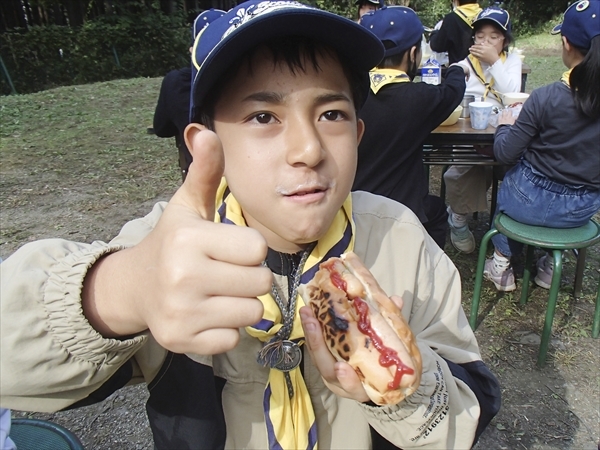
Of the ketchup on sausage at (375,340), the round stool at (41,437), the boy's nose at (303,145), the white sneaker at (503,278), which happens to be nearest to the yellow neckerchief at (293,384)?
the ketchup on sausage at (375,340)

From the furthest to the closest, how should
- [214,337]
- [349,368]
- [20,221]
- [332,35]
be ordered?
[20,221] → [332,35] → [349,368] → [214,337]

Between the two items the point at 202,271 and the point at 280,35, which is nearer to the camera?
the point at 202,271

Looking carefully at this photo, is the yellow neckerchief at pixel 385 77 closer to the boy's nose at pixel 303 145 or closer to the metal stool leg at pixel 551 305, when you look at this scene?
the metal stool leg at pixel 551 305

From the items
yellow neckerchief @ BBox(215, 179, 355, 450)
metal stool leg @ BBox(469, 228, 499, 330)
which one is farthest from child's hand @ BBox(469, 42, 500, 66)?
yellow neckerchief @ BBox(215, 179, 355, 450)

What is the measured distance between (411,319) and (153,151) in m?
6.51

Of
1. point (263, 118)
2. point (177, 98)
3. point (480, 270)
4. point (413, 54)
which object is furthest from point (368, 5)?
point (263, 118)

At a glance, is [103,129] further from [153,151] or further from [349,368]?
[349,368]

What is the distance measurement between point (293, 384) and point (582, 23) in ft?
9.39

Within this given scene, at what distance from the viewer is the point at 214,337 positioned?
0.79m

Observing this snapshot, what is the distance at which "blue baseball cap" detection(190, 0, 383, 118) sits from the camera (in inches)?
44.9

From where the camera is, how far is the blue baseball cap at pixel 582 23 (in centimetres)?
287

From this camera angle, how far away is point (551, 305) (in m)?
3.01

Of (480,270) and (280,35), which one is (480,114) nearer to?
(480,270)

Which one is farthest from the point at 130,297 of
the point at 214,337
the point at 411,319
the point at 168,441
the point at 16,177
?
the point at 16,177
